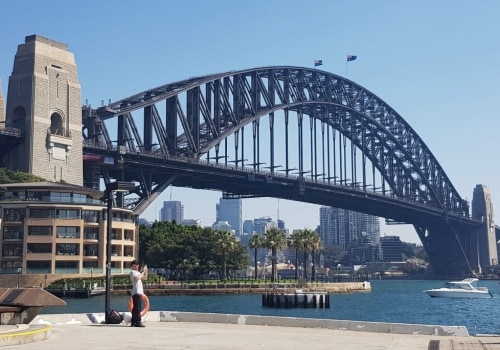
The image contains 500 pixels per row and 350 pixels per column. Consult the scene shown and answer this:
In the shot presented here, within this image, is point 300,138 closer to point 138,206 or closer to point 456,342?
point 138,206

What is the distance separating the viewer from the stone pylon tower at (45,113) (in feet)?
363

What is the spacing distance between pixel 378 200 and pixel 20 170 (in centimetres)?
9435

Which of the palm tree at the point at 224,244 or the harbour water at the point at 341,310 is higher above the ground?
the palm tree at the point at 224,244

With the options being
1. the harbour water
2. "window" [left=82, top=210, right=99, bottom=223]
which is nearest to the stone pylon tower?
"window" [left=82, top=210, right=99, bottom=223]

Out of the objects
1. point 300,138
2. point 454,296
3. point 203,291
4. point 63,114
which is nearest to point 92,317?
point 203,291

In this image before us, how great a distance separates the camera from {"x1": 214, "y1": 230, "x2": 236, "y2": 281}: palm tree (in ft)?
396

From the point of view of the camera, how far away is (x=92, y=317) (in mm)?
29359

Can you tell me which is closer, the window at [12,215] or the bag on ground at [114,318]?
the bag on ground at [114,318]

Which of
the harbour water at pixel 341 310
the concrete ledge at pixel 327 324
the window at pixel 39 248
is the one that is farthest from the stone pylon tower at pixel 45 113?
the concrete ledge at pixel 327 324

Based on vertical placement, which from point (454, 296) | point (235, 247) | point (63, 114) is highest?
point (63, 114)

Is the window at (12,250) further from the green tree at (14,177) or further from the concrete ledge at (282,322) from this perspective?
the concrete ledge at (282,322)

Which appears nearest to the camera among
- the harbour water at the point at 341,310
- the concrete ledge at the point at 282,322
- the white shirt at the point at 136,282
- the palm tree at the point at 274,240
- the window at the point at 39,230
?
the concrete ledge at the point at 282,322

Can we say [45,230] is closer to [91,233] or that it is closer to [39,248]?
A: [39,248]

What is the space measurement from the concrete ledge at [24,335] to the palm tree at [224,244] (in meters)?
98.2
